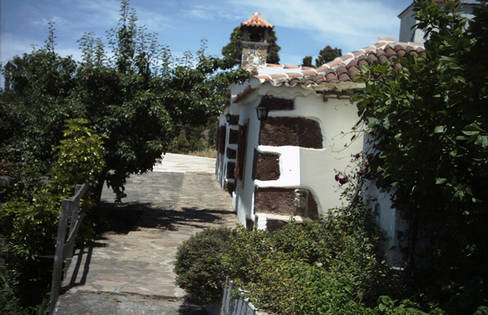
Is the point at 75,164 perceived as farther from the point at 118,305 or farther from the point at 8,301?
the point at 118,305

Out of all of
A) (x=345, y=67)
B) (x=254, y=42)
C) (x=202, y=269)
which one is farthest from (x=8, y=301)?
(x=254, y=42)

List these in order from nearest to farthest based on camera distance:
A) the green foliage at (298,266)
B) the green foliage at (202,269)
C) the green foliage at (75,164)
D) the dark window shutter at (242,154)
Result: the green foliage at (298,266) → the green foliage at (202,269) → the green foliage at (75,164) → the dark window shutter at (242,154)

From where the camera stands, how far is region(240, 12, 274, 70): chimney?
14578mm

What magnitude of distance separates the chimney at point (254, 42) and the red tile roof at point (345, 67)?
6.50 meters

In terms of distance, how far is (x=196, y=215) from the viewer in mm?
11039

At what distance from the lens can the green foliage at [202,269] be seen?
498cm

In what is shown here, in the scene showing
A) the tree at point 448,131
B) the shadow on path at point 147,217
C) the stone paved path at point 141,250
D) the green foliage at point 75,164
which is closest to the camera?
the tree at point 448,131

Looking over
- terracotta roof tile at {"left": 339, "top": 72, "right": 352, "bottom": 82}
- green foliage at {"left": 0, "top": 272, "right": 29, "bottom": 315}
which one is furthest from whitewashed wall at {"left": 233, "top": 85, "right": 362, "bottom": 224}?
green foliage at {"left": 0, "top": 272, "right": 29, "bottom": 315}

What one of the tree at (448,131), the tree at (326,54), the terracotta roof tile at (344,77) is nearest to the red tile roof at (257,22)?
the terracotta roof tile at (344,77)

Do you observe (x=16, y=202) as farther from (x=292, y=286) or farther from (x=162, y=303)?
(x=292, y=286)

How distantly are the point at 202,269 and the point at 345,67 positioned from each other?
4489 mm

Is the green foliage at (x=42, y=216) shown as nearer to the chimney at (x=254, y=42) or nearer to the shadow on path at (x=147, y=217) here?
the shadow on path at (x=147, y=217)

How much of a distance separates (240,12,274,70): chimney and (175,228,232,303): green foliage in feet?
32.6

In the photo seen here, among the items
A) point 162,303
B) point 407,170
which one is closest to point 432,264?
point 407,170
